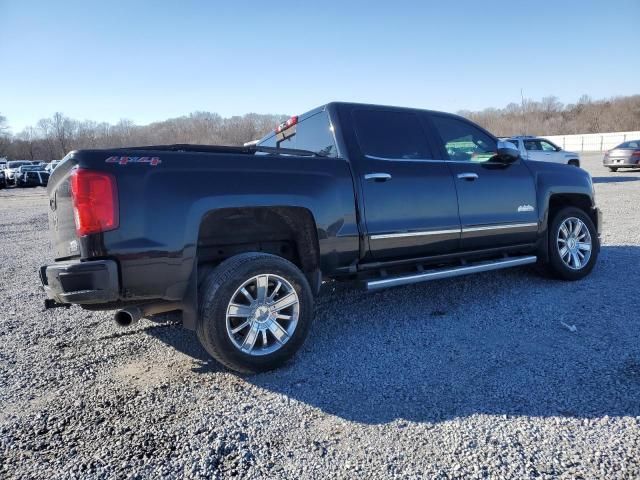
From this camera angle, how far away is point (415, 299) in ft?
15.7

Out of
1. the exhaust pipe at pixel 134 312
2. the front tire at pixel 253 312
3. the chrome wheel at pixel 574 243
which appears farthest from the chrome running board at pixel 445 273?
the exhaust pipe at pixel 134 312

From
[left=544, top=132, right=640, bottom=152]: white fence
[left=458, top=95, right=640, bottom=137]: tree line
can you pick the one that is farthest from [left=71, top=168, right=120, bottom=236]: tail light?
[left=458, top=95, right=640, bottom=137]: tree line

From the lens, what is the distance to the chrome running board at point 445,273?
150 inches

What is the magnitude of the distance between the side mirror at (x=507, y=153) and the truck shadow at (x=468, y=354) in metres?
1.40

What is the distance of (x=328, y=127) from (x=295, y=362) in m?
2.07

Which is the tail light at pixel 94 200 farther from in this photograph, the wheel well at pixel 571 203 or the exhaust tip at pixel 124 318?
the wheel well at pixel 571 203

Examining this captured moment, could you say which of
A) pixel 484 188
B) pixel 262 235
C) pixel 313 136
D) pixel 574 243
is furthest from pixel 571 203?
pixel 262 235

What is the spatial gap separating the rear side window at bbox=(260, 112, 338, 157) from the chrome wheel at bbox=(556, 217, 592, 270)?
298 cm

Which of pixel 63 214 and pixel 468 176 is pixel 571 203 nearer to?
pixel 468 176

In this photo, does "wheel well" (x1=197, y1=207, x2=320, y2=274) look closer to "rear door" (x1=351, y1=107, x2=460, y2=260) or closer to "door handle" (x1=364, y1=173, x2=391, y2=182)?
"rear door" (x1=351, y1=107, x2=460, y2=260)

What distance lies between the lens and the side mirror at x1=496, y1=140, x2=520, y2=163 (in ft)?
15.5

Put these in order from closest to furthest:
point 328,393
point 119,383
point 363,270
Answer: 1. point 328,393
2. point 119,383
3. point 363,270

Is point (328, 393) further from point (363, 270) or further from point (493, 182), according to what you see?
point (493, 182)

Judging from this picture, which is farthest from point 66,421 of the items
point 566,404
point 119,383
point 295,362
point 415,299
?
point 415,299
